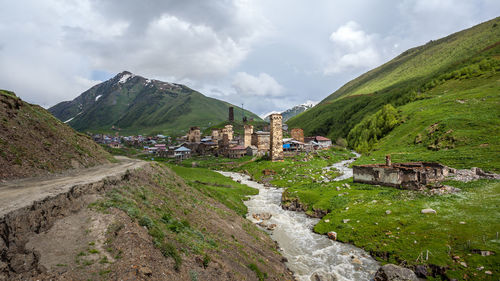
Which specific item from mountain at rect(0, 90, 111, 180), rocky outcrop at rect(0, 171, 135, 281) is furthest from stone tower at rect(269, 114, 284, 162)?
rocky outcrop at rect(0, 171, 135, 281)

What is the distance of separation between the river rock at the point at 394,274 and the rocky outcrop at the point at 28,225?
2229 centimetres

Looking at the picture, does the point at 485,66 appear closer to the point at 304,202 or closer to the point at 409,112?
the point at 409,112

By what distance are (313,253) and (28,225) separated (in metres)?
23.6

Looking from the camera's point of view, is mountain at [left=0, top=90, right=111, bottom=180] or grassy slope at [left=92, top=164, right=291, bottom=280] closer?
grassy slope at [left=92, top=164, right=291, bottom=280]

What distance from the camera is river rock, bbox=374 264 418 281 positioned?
17.7 m

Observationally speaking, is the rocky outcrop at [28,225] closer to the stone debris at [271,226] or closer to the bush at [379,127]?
the stone debris at [271,226]

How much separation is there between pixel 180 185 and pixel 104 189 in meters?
13.0

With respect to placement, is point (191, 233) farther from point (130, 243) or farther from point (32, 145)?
point (32, 145)

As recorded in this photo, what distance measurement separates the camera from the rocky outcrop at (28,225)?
8.27 meters

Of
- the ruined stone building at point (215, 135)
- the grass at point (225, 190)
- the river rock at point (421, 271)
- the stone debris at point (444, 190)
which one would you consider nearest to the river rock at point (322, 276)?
the river rock at point (421, 271)

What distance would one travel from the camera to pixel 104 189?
641 inches

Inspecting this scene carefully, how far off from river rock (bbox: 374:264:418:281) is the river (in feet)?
4.33

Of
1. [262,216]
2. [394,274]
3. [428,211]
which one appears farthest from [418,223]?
[262,216]

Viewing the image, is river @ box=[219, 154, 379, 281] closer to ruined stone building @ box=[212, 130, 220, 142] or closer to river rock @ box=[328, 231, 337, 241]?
river rock @ box=[328, 231, 337, 241]
